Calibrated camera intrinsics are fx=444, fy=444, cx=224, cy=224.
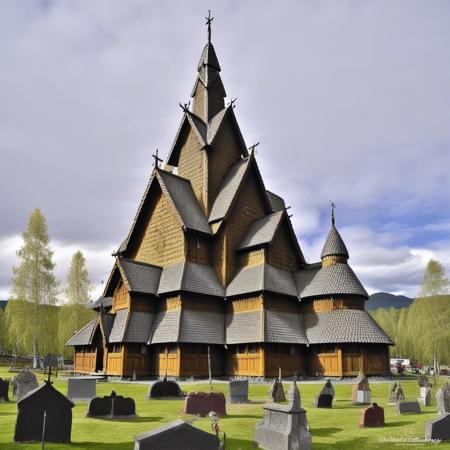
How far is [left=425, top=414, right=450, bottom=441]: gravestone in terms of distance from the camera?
36.7 ft

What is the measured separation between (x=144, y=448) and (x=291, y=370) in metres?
23.9

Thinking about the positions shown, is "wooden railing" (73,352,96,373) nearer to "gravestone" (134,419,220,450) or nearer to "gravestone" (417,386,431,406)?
"gravestone" (417,386,431,406)

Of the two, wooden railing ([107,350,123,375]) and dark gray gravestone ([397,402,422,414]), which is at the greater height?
wooden railing ([107,350,123,375])

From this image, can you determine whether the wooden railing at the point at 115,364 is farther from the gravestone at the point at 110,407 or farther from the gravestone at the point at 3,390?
the gravestone at the point at 110,407

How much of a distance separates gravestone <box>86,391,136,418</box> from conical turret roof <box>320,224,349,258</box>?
23.3 meters

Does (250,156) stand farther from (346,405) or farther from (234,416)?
(234,416)

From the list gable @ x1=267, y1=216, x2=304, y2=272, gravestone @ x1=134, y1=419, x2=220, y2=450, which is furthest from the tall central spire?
gravestone @ x1=134, y1=419, x2=220, y2=450

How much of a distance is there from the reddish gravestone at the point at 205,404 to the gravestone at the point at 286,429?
13.7 ft

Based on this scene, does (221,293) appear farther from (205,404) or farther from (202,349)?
(205,404)

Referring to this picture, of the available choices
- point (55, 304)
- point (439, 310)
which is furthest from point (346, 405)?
point (55, 304)

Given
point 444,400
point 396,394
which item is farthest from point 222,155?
point 444,400

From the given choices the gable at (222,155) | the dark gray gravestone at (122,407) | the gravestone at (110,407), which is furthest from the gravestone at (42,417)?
the gable at (222,155)

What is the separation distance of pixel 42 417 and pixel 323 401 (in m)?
11.3

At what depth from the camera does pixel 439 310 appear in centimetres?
4353
